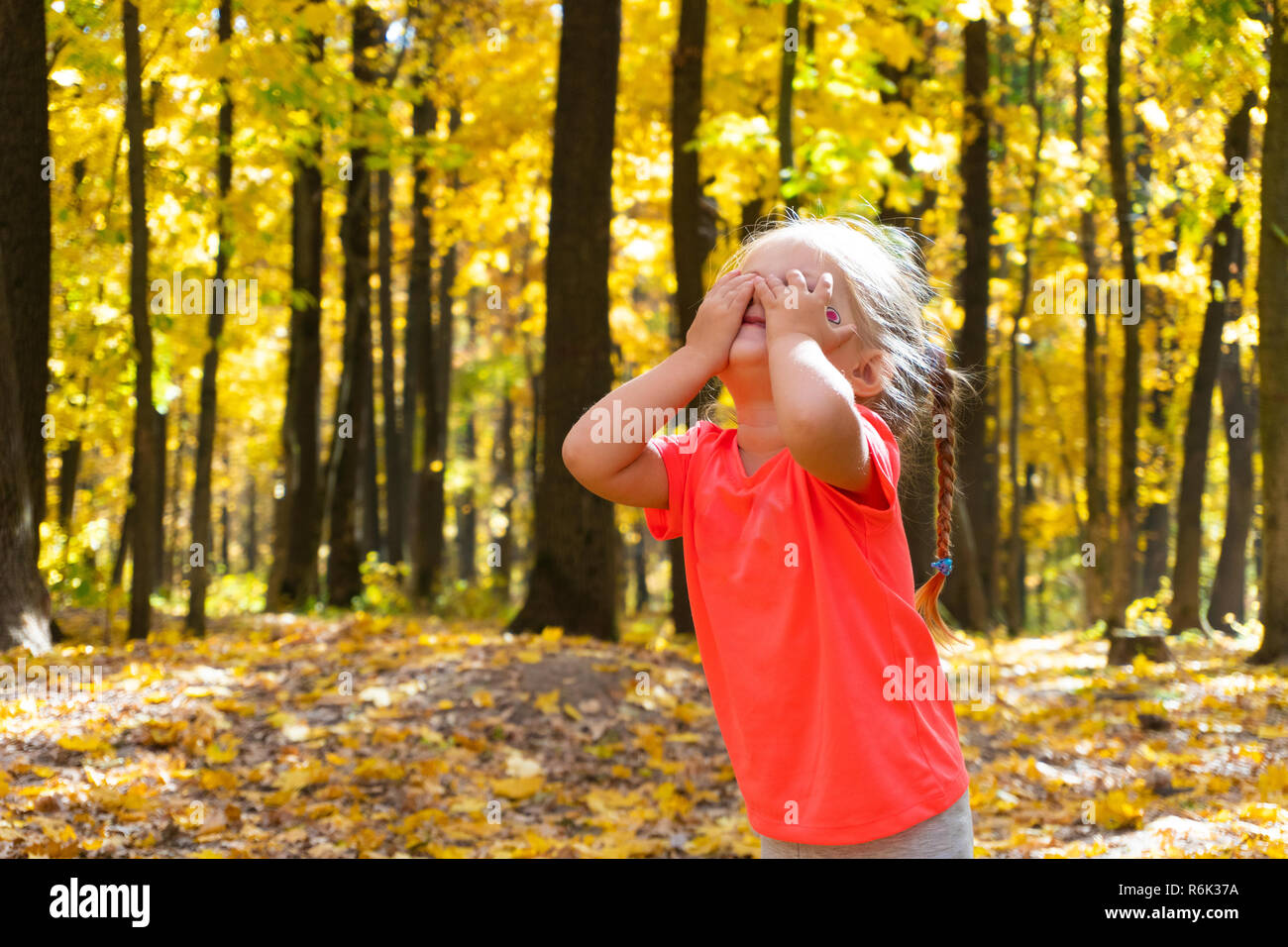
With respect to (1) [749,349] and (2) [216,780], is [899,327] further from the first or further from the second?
(2) [216,780]

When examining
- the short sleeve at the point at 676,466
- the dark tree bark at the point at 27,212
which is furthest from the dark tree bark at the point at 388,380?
the short sleeve at the point at 676,466

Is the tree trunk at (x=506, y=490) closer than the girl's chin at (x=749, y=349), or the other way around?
the girl's chin at (x=749, y=349)

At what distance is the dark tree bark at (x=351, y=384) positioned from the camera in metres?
13.9

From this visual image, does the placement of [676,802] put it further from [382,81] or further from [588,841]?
[382,81]

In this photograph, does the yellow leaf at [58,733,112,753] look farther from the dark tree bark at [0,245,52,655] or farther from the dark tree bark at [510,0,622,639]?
the dark tree bark at [510,0,622,639]

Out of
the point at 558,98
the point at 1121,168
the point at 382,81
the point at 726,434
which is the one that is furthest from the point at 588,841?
the point at 382,81

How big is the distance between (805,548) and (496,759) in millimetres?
4600

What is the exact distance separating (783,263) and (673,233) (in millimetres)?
8669

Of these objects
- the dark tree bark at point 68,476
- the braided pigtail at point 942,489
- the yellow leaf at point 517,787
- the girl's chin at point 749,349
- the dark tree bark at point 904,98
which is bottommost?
the yellow leaf at point 517,787

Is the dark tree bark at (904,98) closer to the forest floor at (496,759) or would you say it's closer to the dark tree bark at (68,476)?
the forest floor at (496,759)

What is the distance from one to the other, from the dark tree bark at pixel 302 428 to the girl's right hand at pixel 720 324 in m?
12.3

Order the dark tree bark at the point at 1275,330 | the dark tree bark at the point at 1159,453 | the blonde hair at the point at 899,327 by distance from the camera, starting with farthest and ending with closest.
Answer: the dark tree bark at the point at 1159,453 < the dark tree bark at the point at 1275,330 < the blonde hair at the point at 899,327

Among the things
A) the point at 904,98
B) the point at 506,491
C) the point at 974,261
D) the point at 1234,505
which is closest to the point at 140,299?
the point at 904,98

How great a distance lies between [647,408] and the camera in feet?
6.31
